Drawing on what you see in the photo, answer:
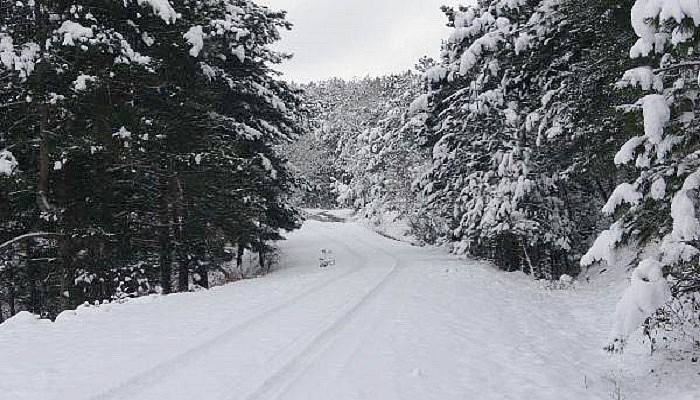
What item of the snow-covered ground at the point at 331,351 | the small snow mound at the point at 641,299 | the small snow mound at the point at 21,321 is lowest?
the snow-covered ground at the point at 331,351

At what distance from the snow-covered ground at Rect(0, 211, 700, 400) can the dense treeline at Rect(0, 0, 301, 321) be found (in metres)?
3.89

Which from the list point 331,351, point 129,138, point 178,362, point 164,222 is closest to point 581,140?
point 331,351

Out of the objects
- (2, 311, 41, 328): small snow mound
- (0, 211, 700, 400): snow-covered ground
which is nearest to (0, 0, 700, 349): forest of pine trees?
(0, 211, 700, 400): snow-covered ground

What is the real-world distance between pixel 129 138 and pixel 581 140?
10772 mm

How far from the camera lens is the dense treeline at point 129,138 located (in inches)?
515

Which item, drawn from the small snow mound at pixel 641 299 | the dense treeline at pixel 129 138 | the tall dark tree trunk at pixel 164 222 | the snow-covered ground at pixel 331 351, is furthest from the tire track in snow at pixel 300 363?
the tall dark tree trunk at pixel 164 222

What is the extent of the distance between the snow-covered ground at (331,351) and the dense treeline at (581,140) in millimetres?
1345

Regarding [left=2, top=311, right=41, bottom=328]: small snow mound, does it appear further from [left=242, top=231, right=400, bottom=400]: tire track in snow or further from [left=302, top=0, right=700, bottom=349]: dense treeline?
[left=302, top=0, right=700, bottom=349]: dense treeline

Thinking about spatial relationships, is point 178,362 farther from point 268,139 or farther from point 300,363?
point 268,139

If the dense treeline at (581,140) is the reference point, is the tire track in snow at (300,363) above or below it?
below

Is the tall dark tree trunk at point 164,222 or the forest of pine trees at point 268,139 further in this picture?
the tall dark tree trunk at point 164,222

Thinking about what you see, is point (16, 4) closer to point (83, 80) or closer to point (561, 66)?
point (83, 80)

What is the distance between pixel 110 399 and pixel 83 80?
29.8ft

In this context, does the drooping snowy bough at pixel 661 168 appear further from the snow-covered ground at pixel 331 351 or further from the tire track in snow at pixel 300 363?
the tire track in snow at pixel 300 363
